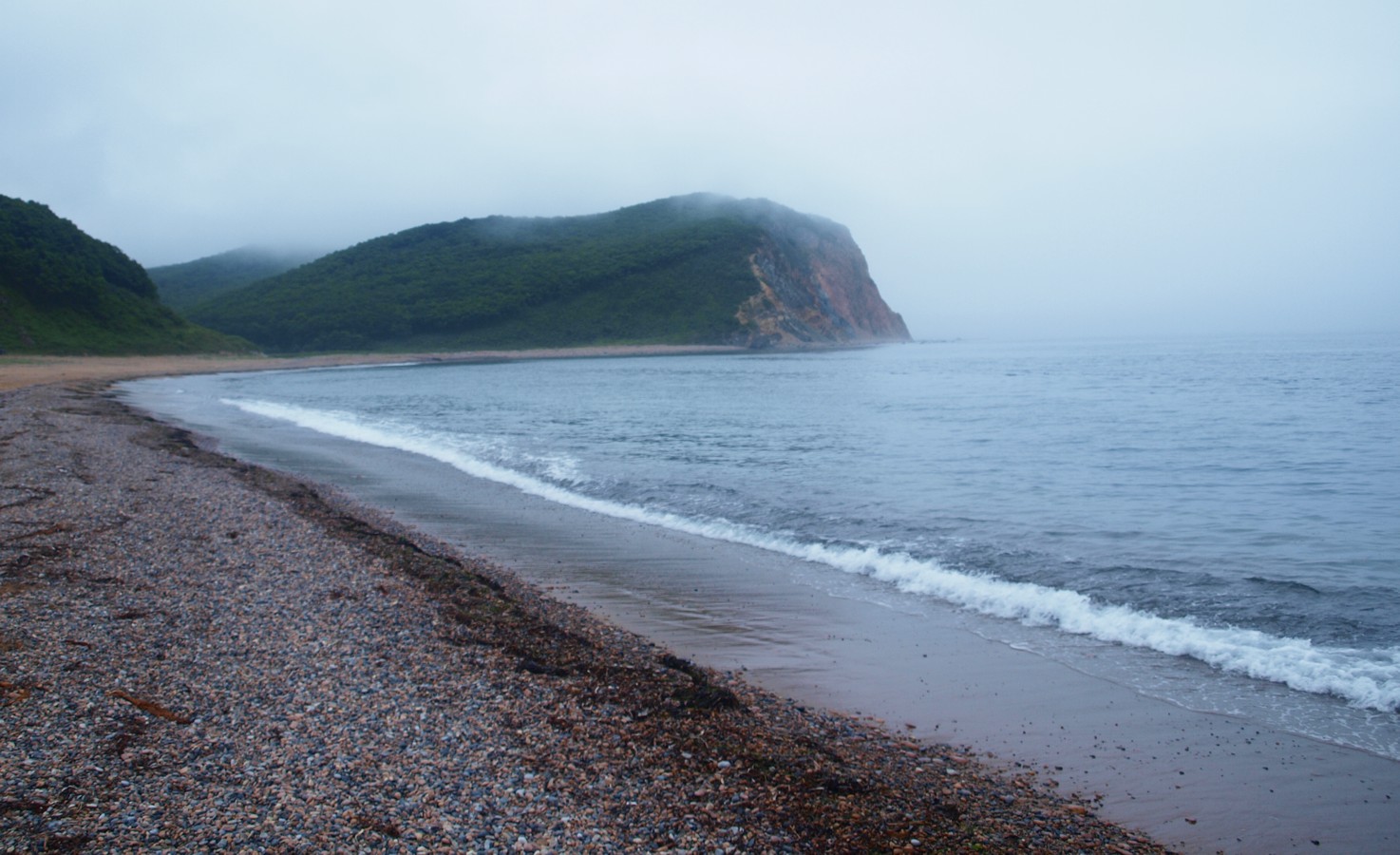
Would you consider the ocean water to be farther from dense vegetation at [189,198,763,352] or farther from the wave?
dense vegetation at [189,198,763,352]

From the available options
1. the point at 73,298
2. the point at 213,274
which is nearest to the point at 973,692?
the point at 73,298

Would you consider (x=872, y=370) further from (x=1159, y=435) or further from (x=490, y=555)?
(x=490, y=555)

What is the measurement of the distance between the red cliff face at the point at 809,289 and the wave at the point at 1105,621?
3676 inches

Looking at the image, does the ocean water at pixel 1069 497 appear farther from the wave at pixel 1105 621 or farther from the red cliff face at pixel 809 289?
the red cliff face at pixel 809 289

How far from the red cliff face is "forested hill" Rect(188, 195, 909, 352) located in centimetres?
31

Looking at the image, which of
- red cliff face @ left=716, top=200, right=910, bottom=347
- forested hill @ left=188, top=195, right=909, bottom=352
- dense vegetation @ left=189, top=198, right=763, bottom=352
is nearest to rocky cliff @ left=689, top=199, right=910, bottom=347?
red cliff face @ left=716, top=200, right=910, bottom=347

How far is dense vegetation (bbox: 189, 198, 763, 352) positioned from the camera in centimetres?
9925

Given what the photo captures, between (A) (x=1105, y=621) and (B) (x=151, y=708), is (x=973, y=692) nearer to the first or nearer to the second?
(A) (x=1105, y=621)

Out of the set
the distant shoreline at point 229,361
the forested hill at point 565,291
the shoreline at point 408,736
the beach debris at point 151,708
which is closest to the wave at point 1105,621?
the shoreline at point 408,736

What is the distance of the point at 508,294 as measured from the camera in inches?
4277

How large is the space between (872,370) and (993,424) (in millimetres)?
36043

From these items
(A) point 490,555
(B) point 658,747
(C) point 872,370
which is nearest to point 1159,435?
(A) point 490,555

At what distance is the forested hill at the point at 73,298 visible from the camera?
56.2 m

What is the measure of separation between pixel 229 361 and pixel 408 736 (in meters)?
73.9
